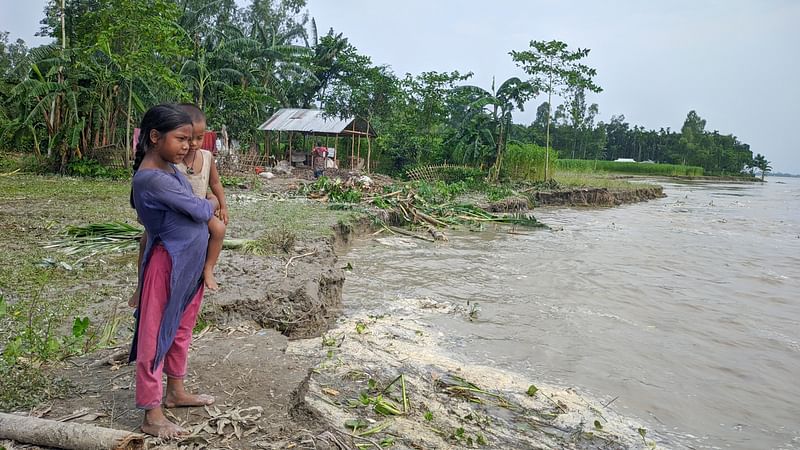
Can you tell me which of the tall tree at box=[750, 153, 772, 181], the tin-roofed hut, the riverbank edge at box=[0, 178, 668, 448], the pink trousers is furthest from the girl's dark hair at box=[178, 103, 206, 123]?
the tall tree at box=[750, 153, 772, 181]

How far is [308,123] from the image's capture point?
21.5m

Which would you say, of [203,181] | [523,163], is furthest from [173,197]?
[523,163]

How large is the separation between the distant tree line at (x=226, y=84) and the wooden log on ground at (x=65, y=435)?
1284 cm

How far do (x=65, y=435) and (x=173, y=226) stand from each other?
866mm

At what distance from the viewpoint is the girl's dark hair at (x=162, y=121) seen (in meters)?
2.22

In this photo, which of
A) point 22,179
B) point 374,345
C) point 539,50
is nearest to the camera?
point 374,345

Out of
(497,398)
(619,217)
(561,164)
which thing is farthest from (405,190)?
(561,164)

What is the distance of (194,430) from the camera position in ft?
7.59

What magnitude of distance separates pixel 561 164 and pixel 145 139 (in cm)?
3175

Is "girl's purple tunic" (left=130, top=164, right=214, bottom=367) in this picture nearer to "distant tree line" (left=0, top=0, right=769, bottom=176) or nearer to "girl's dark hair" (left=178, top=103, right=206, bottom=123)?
"girl's dark hair" (left=178, top=103, right=206, bottom=123)

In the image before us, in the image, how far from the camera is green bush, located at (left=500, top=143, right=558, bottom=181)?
74.0ft

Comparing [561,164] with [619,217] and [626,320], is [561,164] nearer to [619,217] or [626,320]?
[619,217]

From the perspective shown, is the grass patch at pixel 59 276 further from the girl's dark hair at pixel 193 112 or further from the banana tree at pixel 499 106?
the banana tree at pixel 499 106

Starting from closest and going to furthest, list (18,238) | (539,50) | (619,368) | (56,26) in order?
(619,368), (18,238), (56,26), (539,50)
